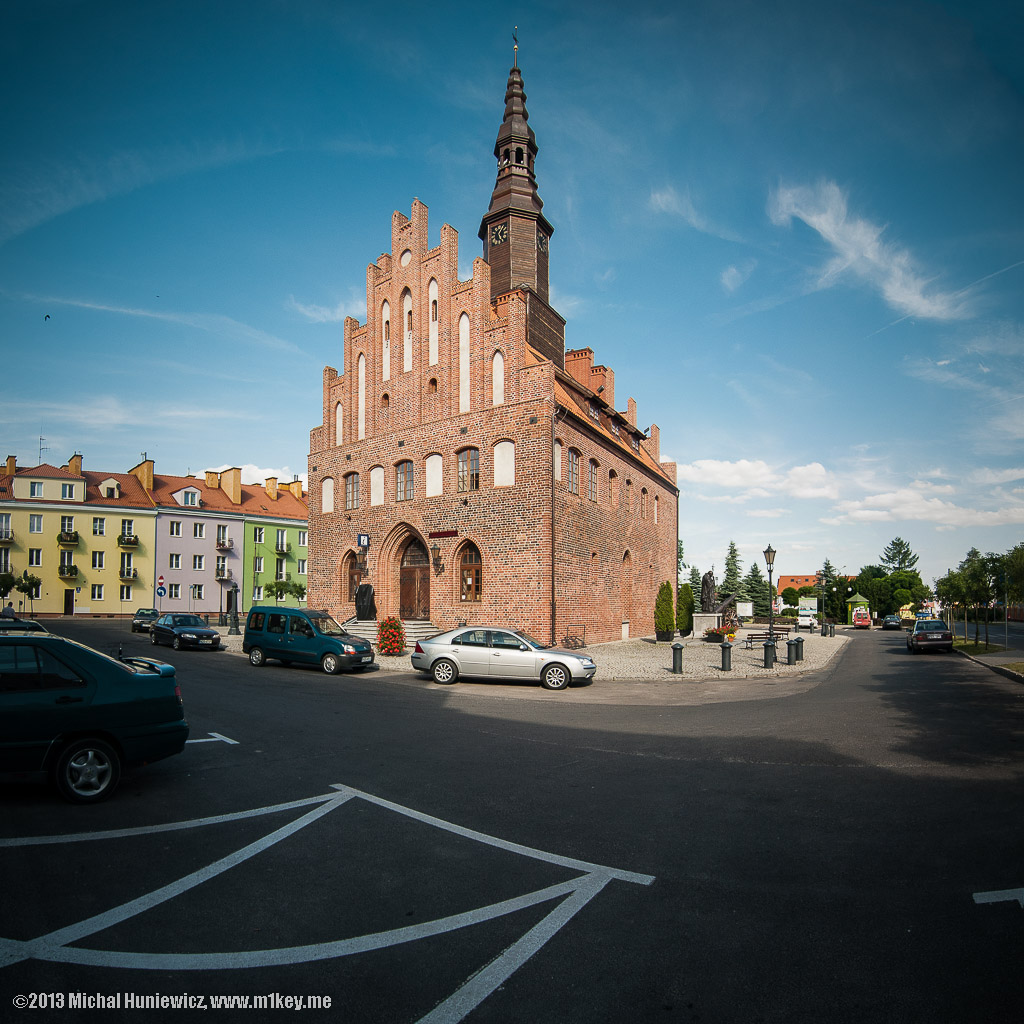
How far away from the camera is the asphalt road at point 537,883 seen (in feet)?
10.6

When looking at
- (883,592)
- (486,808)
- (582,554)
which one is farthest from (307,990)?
(883,592)

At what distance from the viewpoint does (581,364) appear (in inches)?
1393

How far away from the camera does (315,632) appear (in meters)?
18.5

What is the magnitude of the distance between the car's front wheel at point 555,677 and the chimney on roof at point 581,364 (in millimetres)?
22309

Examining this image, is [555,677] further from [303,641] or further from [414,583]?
[414,583]

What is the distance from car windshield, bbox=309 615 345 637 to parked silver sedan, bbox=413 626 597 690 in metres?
3.60

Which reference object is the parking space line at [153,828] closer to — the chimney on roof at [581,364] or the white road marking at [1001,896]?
the white road marking at [1001,896]

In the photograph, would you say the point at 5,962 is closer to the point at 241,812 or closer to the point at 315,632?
the point at 241,812

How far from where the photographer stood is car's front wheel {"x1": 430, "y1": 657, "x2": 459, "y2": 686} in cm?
1596

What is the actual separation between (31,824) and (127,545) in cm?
5309

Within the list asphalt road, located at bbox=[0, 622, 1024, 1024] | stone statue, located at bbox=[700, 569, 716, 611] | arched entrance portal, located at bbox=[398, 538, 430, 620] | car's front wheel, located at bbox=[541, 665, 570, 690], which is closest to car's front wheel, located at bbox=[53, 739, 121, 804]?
asphalt road, located at bbox=[0, 622, 1024, 1024]

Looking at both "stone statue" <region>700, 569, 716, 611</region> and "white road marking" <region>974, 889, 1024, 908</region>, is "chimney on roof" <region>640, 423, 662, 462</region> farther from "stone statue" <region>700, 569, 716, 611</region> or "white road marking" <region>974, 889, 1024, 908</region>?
"white road marking" <region>974, 889, 1024, 908</region>

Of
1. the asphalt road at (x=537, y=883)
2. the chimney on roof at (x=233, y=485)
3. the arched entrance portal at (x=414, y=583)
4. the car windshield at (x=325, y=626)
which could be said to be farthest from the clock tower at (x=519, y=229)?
the chimney on roof at (x=233, y=485)

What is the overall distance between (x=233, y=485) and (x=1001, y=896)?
6029 cm
